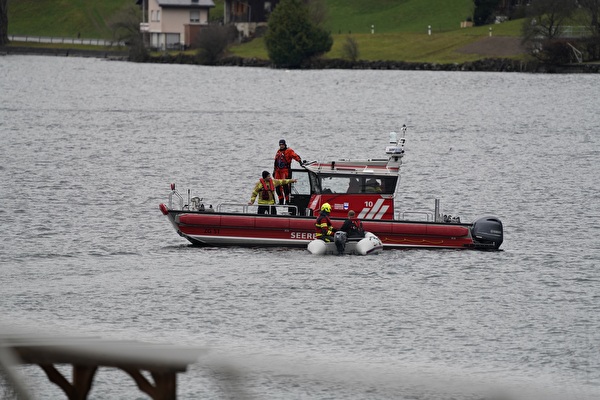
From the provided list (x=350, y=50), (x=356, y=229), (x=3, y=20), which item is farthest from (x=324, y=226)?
(x=3, y=20)

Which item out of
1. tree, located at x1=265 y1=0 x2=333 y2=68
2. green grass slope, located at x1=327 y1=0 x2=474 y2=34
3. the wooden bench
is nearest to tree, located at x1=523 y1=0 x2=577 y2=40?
tree, located at x1=265 y1=0 x2=333 y2=68

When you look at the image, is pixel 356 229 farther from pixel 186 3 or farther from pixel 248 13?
pixel 186 3

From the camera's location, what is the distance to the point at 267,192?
32500 mm

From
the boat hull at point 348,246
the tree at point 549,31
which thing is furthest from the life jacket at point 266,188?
the tree at point 549,31

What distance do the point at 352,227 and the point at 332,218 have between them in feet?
2.27

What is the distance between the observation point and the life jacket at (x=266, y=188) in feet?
105

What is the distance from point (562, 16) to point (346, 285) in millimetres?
111392

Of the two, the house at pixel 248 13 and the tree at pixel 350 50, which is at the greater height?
the house at pixel 248 13

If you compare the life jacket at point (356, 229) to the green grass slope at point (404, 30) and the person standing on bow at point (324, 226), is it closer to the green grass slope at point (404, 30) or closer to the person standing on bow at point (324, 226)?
the person standing on bow at point (324, 226)

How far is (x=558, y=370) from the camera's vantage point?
845 inches

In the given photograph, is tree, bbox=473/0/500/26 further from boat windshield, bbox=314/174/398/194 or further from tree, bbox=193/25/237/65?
boat windshield, bbox=314/174/398/194

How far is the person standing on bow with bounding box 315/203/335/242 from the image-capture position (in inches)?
1241

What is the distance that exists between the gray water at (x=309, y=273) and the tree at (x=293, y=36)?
2395 inches

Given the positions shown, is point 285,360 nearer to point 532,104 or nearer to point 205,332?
point 205,332
